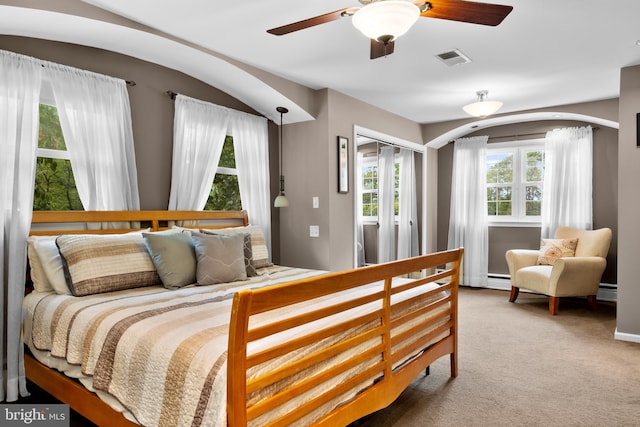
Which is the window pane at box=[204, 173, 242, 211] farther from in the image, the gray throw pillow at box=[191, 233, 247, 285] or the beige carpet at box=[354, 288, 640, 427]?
the beige carpet at box=[354, 288, 640, 427]

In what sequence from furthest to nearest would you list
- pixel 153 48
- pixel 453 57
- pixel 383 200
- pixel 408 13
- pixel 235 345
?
1. pixel 383 200
2. pixel 453 57
3. pixel 153 48
4. pixel 408 13
5. pixel 235 345

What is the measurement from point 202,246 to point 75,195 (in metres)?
1.07

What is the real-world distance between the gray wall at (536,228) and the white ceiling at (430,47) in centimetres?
80

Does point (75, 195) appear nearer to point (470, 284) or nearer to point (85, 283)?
point (85, 283)

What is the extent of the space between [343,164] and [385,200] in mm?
1517

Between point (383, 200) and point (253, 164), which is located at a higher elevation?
point (253, 164)

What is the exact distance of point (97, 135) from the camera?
296cm

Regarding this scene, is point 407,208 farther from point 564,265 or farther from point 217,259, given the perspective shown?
point 217,259

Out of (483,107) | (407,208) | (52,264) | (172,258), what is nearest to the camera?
(52,264)

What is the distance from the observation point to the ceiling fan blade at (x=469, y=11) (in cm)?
176

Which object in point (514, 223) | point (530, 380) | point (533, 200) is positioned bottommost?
point (530, 380)

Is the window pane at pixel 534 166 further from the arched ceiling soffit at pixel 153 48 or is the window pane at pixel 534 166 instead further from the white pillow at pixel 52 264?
the white pillow at pixel 52 264

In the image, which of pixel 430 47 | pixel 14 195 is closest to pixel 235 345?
pixel 14 195

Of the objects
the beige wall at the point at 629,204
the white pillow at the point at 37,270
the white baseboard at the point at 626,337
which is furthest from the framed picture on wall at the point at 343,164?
the white baseboard at the point at 626,337
